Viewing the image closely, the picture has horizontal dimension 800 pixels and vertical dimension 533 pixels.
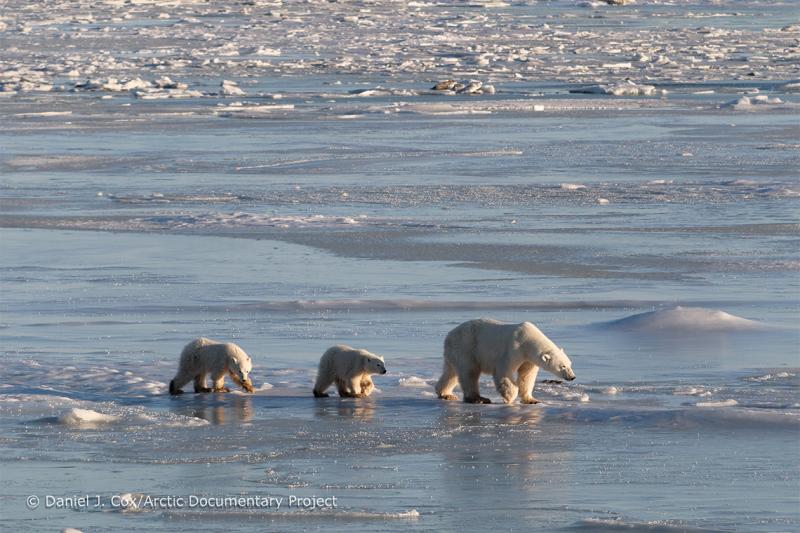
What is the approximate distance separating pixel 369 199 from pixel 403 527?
36.8ft

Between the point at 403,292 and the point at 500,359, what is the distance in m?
3.52

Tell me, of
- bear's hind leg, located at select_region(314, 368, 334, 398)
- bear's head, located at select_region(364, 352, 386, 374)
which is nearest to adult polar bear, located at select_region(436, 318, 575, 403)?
bear's head, located at select_region(364, 352, 386, 374)

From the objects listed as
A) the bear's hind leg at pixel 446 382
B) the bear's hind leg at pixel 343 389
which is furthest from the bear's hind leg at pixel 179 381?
the bear's hind leg at pixel 446 382

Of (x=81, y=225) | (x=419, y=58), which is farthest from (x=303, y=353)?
(x=419, y=58)

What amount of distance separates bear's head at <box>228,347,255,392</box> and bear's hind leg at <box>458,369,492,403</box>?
106cm

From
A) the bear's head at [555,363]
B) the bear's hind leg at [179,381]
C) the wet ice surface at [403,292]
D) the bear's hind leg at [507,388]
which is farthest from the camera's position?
the bear's hind leg at [179,381]

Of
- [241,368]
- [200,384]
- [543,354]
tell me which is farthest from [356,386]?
[543,354]

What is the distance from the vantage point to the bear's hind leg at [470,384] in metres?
8.21

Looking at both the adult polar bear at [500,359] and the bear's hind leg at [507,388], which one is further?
the bear's hind leg at [507,388]

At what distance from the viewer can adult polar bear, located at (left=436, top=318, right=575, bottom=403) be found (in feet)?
26.3

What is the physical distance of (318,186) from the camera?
17656 millimetres

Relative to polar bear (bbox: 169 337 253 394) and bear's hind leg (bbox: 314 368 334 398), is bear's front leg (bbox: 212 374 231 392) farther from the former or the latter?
bear's hind leg (bbox: 314 368 334 398)

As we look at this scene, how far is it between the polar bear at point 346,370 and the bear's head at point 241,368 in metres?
0.34

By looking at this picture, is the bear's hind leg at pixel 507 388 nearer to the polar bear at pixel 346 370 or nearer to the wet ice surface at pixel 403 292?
the wet ice surface at pixel 403 292
